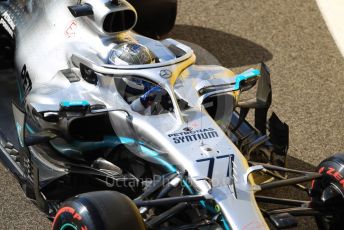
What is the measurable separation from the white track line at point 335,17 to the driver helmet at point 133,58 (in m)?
2.65

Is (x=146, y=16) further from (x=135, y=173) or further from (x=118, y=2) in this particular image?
(x=135, y=173)

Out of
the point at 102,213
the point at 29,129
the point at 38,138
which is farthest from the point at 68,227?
the point at 29,129

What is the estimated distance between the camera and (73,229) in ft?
12.5

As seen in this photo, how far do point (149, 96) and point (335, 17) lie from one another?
3286mm

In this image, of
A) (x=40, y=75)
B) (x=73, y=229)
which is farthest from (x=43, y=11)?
(x=73, y=229)

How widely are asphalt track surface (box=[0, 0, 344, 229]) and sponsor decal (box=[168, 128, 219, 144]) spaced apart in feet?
3.04

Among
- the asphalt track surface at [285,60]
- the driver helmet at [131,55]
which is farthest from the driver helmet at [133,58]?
the asphalt track surface at [285,60]

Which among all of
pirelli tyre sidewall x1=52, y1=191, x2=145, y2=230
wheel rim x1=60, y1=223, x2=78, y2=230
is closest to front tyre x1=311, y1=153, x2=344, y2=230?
pirelli tyre sidewall x1=52, y1=191, x2=145, y2=230

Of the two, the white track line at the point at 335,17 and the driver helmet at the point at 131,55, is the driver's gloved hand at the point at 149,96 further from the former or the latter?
the white track line at the point at 335,17

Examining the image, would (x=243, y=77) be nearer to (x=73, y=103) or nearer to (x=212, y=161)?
(x=212, y=161)

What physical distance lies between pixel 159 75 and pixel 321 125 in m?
1.79

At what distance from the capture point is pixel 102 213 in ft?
11.9

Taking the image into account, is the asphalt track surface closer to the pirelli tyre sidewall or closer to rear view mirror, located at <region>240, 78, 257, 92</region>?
rear view mirror, located at <region>240, 78, 257, 92</region>

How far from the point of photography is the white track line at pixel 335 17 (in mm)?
6922
